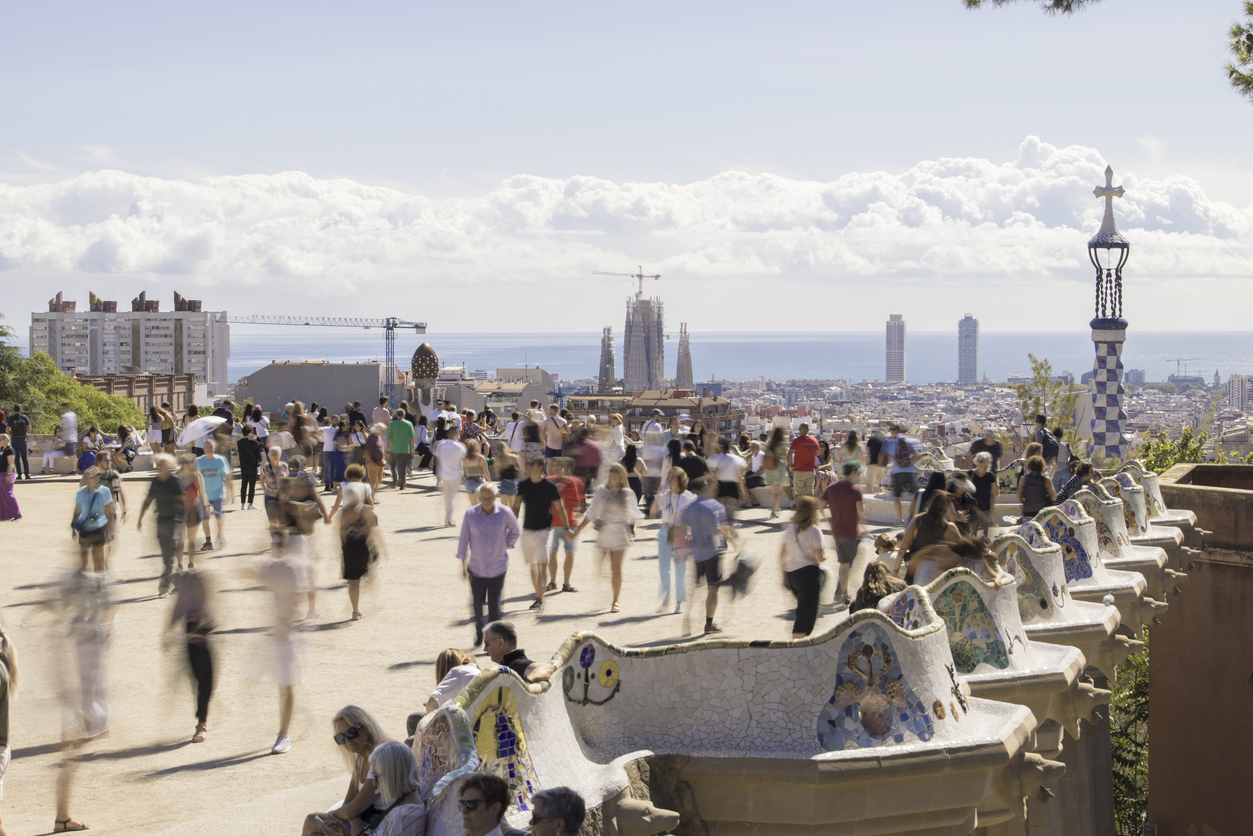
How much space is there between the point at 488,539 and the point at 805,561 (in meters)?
2.51

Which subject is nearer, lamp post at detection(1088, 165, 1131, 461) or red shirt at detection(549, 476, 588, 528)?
red shirt at detection(549, 476, 588, 528)

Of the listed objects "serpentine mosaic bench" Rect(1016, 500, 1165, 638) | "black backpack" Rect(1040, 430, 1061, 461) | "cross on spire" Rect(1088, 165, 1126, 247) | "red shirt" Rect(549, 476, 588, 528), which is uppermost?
"cross on spire" Rect(1088, 165, 1126, 247)

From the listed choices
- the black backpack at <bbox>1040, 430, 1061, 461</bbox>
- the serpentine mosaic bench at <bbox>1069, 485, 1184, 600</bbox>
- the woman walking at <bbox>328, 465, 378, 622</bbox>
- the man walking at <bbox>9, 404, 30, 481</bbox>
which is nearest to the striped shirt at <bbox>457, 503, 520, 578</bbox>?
the woman walking at <bbox>328, 465, 378, 622</bbox>

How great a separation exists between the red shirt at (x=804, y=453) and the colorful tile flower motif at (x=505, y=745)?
11.1 metres

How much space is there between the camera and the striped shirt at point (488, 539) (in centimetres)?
964

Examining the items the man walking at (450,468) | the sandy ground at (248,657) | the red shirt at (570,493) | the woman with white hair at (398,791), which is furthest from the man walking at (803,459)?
the woman with white hair at (398,791)

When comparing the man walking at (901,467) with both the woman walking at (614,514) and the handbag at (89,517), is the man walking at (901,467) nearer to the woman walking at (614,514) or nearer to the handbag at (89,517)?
the woman walking at (614,514)

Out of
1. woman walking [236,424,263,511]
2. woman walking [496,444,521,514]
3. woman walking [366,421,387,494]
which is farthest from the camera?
woman walking [366,421,387,494]

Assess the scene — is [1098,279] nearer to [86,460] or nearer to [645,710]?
[86,460]

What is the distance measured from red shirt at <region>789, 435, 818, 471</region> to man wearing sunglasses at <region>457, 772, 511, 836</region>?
12.0 meters

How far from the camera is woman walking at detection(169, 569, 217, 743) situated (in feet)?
24.3

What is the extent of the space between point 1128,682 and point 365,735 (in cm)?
2073

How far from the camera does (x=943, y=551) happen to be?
8828 millimetres

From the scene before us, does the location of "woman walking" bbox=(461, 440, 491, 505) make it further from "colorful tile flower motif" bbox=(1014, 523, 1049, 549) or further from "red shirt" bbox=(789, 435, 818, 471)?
"colorful tile flower motif" bbox=(1014, 523, 1049, 549)
